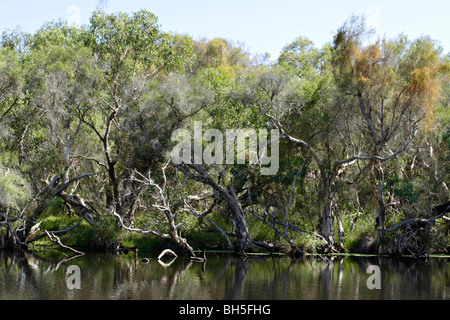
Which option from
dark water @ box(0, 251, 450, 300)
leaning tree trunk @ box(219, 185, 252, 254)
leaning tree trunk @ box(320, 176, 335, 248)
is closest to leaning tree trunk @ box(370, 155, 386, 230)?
dark water @ box(0, 251, 450, 300)

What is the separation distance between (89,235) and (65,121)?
6.27m

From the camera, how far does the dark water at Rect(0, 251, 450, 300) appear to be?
16156 mm

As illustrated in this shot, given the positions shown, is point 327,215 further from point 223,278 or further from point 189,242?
point 223,278

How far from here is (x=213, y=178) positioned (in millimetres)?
29188

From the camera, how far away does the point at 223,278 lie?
63.6 ft

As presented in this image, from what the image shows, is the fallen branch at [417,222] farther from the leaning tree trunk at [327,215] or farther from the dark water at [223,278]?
the leaning tree trunk at [327,215]

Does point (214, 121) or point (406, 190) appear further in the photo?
point (214, 121)

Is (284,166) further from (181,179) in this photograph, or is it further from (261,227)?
(181,179)

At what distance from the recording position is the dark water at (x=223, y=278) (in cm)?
1616

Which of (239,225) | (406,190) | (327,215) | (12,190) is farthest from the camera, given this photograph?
(327,215)

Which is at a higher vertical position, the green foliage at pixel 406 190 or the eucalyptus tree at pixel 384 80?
the eucalyptus tree at pixel 384 80

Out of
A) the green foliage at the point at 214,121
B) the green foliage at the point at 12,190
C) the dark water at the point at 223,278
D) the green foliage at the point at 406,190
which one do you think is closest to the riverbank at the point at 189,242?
the green foliage at the point at 214,121

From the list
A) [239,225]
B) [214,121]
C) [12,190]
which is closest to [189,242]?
[239,225]
